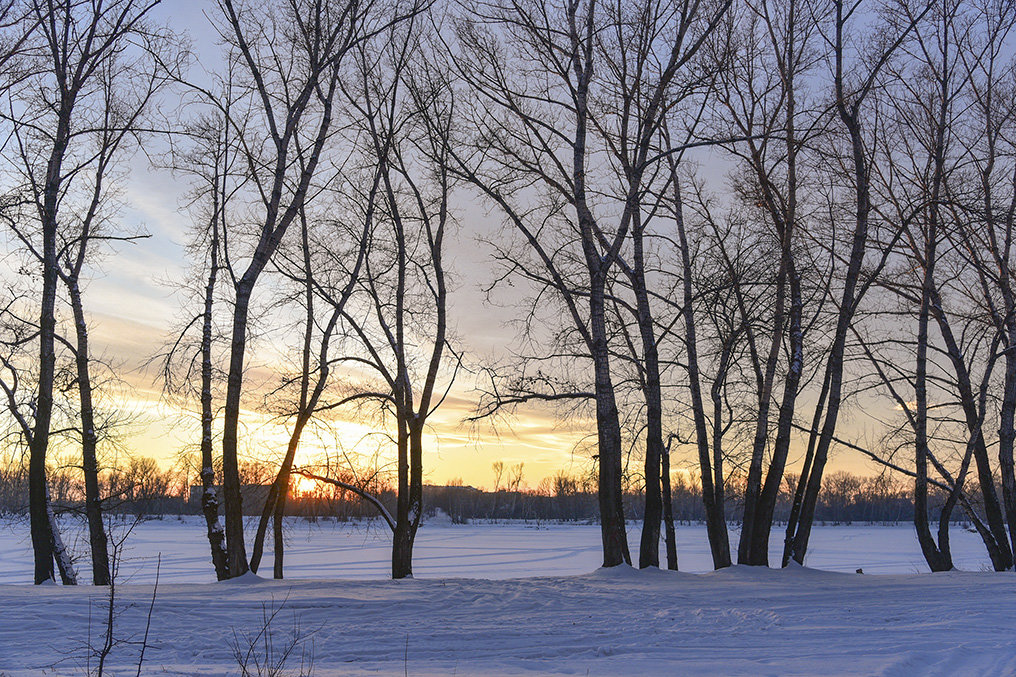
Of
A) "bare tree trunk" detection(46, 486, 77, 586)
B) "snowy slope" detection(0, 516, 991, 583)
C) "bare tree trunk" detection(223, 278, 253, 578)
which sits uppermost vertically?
"bare tree trunk" detection(223, 278, 253, 578)

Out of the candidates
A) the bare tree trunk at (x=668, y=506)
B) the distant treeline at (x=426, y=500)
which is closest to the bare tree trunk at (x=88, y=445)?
the distant treeline at (x=426, y=500)

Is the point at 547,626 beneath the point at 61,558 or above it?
above

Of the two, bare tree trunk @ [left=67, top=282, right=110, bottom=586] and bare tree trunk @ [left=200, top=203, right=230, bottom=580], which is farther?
bare tree trunk @ [left=67, top=282, right=110, bottom=586]

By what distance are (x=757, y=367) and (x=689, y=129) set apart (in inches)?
207

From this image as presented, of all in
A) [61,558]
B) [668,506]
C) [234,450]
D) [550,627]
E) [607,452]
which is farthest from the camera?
[668,506]

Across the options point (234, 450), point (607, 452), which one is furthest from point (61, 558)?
point (607, 452)

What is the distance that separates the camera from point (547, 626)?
7125 millimetres

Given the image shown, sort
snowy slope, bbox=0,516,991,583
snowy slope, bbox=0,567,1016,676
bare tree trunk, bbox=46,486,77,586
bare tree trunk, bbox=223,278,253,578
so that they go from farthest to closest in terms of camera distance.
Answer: snowy slope, bbox=0,516,991,583 < bare tree trunk, bbox=46,486,77,586 < bare tree trunk, bbox=223,278,253,578 < snowy slope, bbox=0,567,1016,676

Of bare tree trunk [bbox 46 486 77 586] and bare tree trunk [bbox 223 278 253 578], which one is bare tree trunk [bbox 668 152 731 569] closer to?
→ bare tree trunk [bbox 223 278 253 578]

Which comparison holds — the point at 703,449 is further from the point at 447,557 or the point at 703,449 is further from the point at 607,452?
the point at 447,557

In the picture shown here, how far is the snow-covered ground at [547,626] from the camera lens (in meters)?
5.81

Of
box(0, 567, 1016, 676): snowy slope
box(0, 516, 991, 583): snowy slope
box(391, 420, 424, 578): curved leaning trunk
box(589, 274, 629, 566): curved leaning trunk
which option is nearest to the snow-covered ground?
box(0, 567, 1016, 676): snowy slope

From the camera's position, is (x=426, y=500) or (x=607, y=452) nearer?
(x=607, y=452)

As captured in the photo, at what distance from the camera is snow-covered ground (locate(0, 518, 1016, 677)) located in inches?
229
